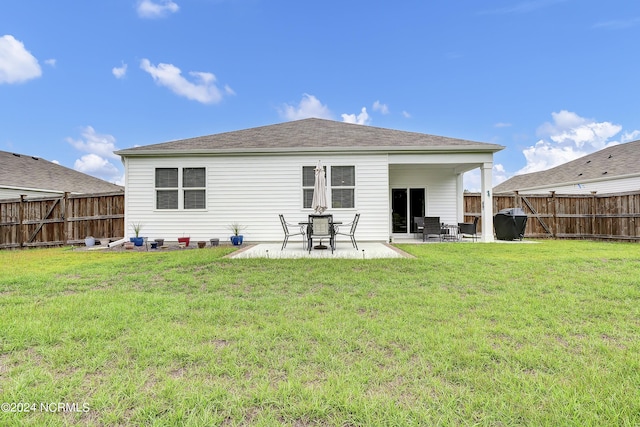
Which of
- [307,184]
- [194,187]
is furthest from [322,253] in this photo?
[194,187]

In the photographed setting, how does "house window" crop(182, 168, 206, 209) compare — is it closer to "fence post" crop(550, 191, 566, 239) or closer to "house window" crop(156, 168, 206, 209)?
"house window" crop(156, 168, 206, 209)

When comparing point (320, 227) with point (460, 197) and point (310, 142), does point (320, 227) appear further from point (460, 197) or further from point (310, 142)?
point (460, 197)

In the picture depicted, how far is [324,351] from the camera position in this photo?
7.98ft

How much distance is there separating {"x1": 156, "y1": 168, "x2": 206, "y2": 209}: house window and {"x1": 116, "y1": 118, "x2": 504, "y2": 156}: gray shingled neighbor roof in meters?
0.74

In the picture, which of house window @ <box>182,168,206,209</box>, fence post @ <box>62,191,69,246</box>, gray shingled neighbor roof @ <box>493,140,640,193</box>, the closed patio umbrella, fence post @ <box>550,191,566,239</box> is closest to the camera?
the closed patio umbrella

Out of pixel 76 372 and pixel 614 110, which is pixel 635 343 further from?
pixel 614 110

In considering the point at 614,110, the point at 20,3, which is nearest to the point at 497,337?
the point at 20,3

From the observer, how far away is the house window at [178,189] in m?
10.6

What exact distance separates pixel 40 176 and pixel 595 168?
33227mm

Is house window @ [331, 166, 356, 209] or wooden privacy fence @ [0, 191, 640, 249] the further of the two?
wooden privacy fence @ [0, 191, 640, 249]

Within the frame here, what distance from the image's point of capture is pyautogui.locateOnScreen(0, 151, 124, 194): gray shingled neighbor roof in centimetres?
1594

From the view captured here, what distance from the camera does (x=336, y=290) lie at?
4305mm

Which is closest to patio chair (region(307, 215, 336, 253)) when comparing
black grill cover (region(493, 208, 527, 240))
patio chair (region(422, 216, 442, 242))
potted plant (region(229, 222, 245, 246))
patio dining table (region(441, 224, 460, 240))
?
potted plant (region(229, 222, 245, 246))

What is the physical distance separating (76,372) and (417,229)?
12.0 m
